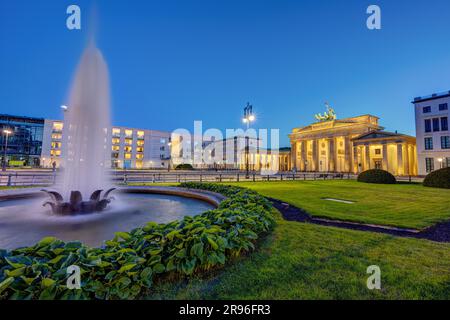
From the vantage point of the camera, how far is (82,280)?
275 centimetres

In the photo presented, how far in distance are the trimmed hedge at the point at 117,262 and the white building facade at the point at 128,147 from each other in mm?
74022

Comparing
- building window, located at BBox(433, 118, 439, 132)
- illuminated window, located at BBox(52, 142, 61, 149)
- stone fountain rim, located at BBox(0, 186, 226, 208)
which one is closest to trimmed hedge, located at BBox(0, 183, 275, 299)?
stone fountain rim, located at BBox(0, 186, 226, 208)

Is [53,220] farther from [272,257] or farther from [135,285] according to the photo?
[272,257]

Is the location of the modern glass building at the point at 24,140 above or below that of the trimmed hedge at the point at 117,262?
above

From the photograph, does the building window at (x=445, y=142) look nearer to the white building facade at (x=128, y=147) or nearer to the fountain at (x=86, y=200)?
the fountain at (x=86, y=200)

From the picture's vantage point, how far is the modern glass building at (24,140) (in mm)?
71625

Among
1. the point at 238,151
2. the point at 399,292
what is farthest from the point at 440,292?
the point at 238,151

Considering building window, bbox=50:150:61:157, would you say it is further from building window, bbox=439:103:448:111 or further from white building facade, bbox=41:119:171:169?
building window, bbox=439:103:448:111

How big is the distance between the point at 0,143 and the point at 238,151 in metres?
86.5

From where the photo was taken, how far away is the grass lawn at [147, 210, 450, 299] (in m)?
3.13

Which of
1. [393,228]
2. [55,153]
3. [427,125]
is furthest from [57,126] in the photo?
[427,125]

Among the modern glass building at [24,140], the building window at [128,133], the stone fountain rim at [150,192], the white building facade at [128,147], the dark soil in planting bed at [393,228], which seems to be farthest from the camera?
the building window at [128,133]

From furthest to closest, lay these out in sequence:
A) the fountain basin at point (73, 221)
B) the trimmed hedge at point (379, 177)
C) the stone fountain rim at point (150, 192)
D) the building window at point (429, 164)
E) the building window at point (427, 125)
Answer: the building window at point (427, 125), the building window at point (429, 164), the trimmed hedge at point (379, 177), the stone fountain rim at point (150, 192), the fountain basin at point (73, 221)

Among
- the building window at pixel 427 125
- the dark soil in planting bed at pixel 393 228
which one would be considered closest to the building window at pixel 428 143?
the building window at pixel 427 125
